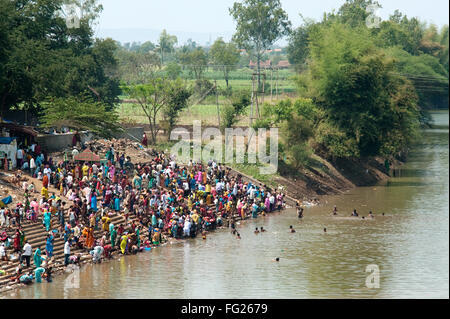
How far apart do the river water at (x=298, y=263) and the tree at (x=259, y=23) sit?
119 ft

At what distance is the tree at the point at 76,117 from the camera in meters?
39.1

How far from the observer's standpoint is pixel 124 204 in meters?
32.8

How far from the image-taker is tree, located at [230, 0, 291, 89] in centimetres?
7400

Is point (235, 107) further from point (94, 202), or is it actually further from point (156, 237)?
point (94, 202)

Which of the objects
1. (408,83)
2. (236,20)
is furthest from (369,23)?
(408,83)

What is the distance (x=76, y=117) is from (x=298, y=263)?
16.0 metres

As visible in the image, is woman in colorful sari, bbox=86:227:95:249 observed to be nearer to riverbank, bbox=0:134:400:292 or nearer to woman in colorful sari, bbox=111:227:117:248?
woman in colorful sari, bbox=111:227:117:248

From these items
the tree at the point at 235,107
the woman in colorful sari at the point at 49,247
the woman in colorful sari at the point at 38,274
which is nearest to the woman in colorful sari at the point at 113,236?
the woman in colorful sari at the point at 49,247

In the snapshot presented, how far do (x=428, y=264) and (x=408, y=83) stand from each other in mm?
31417

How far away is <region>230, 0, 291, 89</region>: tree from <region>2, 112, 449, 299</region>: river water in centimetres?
3628

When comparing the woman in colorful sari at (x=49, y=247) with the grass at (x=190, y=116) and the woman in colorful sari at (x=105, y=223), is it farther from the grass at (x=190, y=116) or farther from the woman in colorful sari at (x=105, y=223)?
the grass at (x=190, y=116)

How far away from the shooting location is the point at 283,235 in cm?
3441

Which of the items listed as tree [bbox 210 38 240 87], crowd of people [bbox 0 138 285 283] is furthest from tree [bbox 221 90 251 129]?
tree [bbox 210 38 240 87]

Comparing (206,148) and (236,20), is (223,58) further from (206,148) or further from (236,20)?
(206,148)
